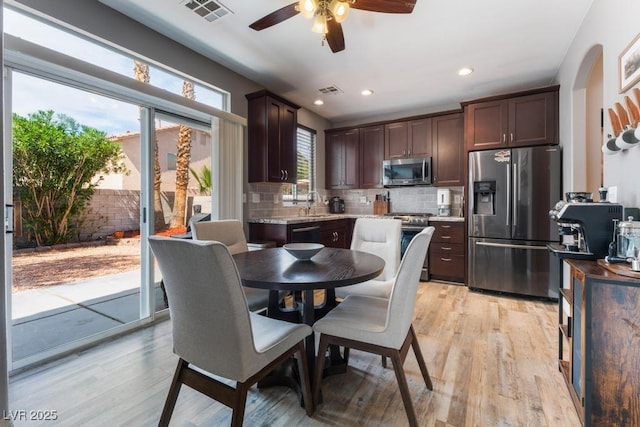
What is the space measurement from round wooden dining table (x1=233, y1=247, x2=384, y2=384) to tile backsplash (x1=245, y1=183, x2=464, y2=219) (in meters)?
1.63

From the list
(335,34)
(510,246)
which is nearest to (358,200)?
(510,246)

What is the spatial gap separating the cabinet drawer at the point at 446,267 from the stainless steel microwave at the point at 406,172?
1.12 m

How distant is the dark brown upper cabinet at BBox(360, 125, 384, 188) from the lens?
4.73 metres

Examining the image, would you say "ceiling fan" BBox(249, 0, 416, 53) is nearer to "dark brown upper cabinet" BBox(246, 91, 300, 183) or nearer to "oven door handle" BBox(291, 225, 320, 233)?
"dark brown upper cabinet" BBox(246, 91, 300, 183)

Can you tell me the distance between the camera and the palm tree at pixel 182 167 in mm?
2887

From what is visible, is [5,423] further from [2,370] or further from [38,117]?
[38,117]

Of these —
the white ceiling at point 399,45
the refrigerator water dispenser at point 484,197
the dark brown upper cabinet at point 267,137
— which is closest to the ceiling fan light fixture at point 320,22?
the white ceiling at point 399,45

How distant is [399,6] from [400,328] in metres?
1.88

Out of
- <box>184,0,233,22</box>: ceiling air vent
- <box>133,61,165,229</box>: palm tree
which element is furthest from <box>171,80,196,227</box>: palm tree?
<box>184,0,233,22</box>: ceiling air vent

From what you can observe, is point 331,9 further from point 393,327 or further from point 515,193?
point 515,193

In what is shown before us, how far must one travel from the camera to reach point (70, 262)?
229cm

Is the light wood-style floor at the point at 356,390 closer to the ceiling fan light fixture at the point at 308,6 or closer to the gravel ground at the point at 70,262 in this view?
the gravel ground at the point at 70,262

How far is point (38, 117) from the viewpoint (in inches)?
78.4

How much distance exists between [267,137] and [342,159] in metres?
1.96
